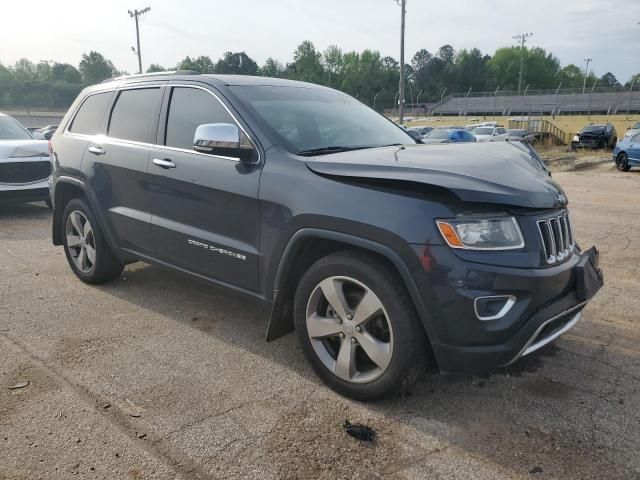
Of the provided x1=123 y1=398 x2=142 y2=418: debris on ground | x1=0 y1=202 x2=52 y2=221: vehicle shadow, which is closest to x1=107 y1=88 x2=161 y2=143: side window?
x1=123 y1=398 x2=142 y2=418: debris on ground

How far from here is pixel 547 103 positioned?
69.9m

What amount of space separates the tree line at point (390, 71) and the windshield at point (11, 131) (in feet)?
311

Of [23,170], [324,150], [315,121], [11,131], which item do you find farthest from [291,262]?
[11,131]

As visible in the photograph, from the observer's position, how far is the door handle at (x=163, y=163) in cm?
376

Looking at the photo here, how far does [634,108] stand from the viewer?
61.1 metres

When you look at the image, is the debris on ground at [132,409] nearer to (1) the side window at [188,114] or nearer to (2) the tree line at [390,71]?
(1) the side window at [188,114]

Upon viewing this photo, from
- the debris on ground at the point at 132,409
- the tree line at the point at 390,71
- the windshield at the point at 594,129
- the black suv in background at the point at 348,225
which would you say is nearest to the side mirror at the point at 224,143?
the black suv in background at the point at 348,225

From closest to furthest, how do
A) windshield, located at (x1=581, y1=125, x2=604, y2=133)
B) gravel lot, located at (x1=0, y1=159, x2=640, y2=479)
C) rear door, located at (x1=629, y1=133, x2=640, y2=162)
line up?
gravel lot, located at (x1=0, y1=159, x2=640, y2=479)
rear door, located at (x1=629, y1=133, x2=640, y2=162)
windshield, located at (x1=581, y1=125, x2=604, y2=133)

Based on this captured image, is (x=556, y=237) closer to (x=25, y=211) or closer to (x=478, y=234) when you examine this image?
(x=478, y=234)

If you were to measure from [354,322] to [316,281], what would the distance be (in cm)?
31

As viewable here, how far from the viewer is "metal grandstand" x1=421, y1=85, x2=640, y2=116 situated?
6269 centimetres

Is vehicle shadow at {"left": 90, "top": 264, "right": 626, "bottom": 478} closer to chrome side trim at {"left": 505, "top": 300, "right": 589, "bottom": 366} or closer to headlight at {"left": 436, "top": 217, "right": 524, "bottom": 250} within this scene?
chrome side trim at {"left": 505, "top": 300, "right": 589, "bottom": 366}

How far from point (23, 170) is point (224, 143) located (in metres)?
7.02

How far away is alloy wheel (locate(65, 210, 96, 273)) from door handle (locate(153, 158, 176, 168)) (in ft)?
4.07
